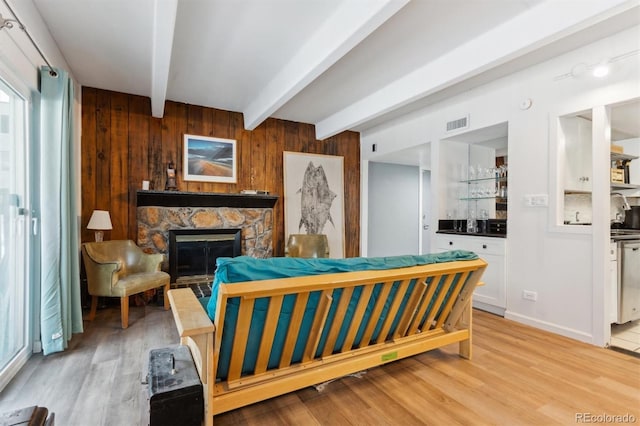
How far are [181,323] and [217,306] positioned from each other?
6.6 inches

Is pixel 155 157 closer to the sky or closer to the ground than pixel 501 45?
closer to the ground

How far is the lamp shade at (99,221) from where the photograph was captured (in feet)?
11.4

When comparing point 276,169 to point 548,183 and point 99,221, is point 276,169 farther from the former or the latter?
point 548,183

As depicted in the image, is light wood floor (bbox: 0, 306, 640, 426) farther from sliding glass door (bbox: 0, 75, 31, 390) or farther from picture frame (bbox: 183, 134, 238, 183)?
picture frame (bbox: 183, 134, 238, 183)

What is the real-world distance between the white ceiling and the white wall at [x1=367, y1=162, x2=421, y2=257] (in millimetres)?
2462

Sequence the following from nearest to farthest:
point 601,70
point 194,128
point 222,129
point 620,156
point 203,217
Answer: point 601,70, point 620,156, point 203,217, point 194,128, point 222,129

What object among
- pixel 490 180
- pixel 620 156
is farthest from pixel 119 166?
pixel 620 156

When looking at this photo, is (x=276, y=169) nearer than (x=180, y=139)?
No

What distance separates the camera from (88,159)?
3779 millimetres

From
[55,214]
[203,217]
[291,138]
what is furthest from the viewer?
[291,138]

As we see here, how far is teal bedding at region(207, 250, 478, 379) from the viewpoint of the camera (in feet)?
4.89

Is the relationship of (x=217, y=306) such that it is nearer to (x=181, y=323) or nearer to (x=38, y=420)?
(x=181, y=323)

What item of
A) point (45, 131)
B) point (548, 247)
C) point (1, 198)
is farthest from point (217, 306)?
point (548, 247)

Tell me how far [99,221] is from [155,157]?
109cm
